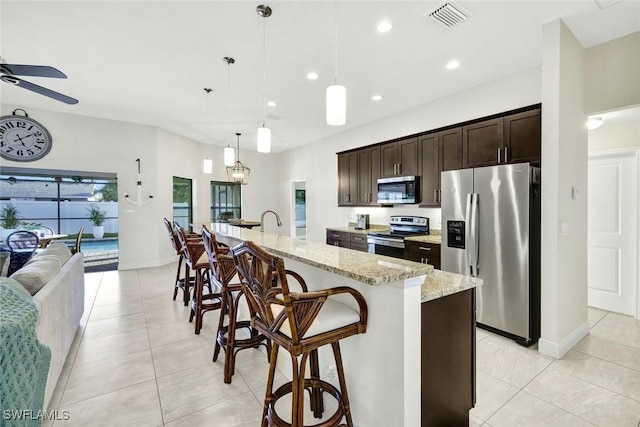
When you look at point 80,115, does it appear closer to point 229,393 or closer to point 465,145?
point 229,393

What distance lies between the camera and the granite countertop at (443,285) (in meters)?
1.43

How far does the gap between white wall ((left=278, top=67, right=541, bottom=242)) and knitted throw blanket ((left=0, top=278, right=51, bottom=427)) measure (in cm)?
453

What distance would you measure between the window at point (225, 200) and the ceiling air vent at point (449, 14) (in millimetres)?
6433

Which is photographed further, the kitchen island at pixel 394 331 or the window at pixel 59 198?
the window at pixel 59 198

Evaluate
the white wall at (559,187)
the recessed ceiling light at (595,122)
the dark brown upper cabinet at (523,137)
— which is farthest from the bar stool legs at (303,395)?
the recessed ceiling light at (595,122)

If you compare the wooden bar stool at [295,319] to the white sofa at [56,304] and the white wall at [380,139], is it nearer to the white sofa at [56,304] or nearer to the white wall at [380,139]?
the white sofa at [56,304]

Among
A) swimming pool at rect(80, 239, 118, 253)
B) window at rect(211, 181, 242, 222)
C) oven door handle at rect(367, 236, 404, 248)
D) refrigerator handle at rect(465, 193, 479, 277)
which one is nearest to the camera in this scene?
refrigerator handle at rect(465, 193, 479, 277)

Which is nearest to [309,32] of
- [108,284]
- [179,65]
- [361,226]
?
[179,65]

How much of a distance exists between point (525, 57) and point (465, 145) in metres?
1.07

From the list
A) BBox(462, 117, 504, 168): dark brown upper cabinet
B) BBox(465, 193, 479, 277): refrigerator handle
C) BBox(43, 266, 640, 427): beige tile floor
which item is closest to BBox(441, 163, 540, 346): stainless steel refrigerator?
BBox(465, 193, 479, 277): refrigerator handle

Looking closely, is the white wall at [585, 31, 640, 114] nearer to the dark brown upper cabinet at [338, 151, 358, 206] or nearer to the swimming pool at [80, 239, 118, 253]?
the dark brown upper cabinet at [338, 151, 358, 206]

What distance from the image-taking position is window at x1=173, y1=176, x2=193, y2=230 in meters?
6.97

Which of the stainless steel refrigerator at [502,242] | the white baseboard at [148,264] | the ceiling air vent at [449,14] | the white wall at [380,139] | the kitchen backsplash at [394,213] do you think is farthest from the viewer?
the white baseboard at [148,264]

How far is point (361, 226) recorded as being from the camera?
5668mm
